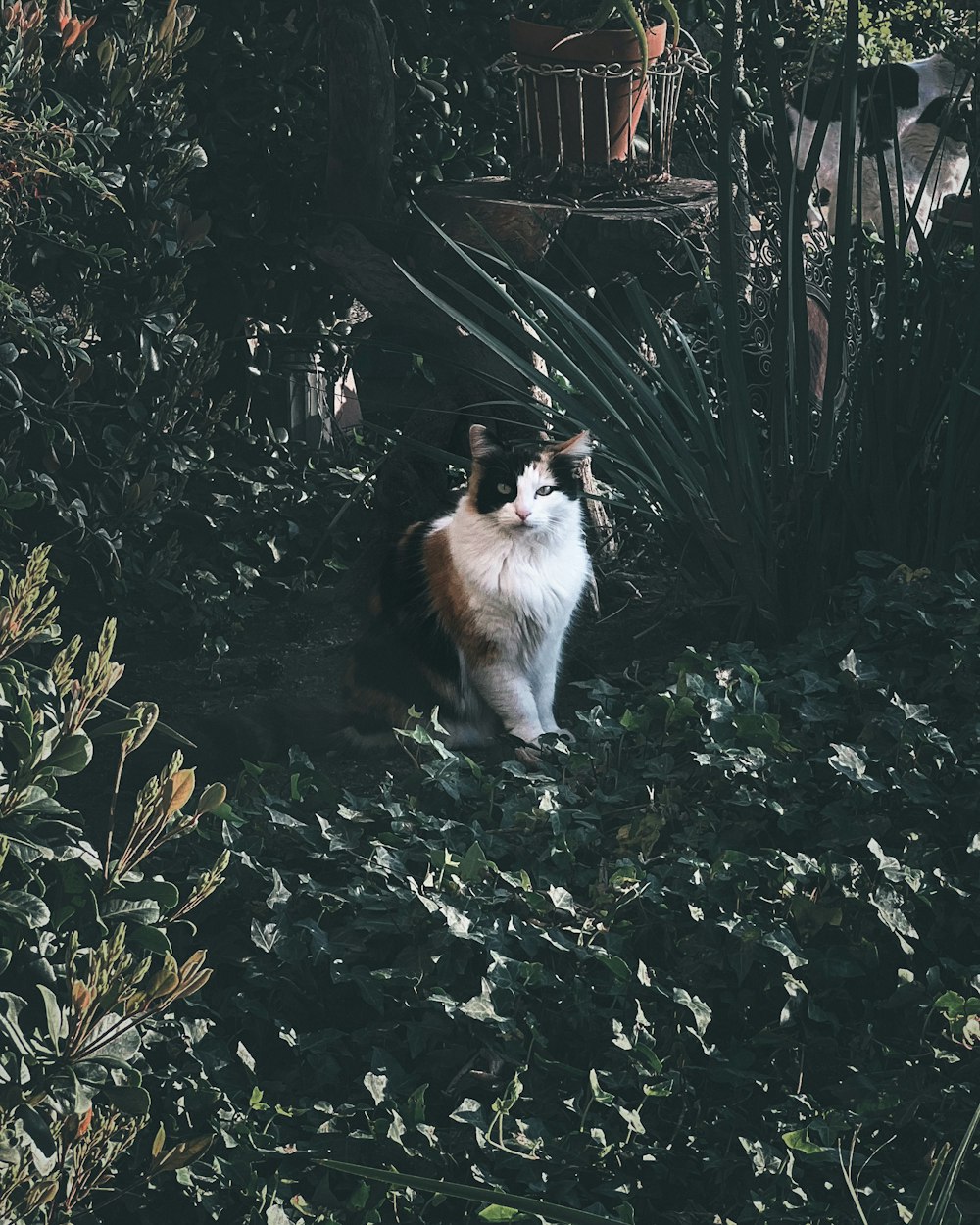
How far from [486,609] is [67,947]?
1481 mm

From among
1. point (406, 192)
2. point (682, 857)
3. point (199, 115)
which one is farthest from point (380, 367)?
point (682, 857)

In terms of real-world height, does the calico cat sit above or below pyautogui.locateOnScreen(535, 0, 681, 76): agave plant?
below

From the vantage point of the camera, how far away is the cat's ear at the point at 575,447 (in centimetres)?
300

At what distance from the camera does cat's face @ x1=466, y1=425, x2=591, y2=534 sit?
2961 mm

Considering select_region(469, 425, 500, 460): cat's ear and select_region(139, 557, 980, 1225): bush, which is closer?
select_region(139, 557, 980, 1225): bush

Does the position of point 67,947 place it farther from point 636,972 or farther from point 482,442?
point 482,442

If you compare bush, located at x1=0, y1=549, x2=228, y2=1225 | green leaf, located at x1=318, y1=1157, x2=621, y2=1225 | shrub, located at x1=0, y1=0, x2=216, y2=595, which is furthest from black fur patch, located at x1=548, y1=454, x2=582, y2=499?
green leaf, located at x1=318, y1=1157, x2=621, y2=1225

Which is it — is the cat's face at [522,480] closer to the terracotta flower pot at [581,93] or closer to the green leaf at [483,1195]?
the terracotta flower pot at [581,93]

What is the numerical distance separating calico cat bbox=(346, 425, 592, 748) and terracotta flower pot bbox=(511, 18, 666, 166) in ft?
4.14

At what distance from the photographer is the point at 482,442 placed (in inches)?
118

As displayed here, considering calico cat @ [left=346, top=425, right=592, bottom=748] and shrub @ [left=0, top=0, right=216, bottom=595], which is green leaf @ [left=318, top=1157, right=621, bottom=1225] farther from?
shrub @ [left=0, top=0, right=216, bottom=595]

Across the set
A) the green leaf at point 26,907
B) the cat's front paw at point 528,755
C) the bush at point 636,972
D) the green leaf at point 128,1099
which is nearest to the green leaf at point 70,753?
the green leaf at point 26,907

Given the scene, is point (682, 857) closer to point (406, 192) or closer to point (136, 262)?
point (136, 262)

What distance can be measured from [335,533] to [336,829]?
1.92m
